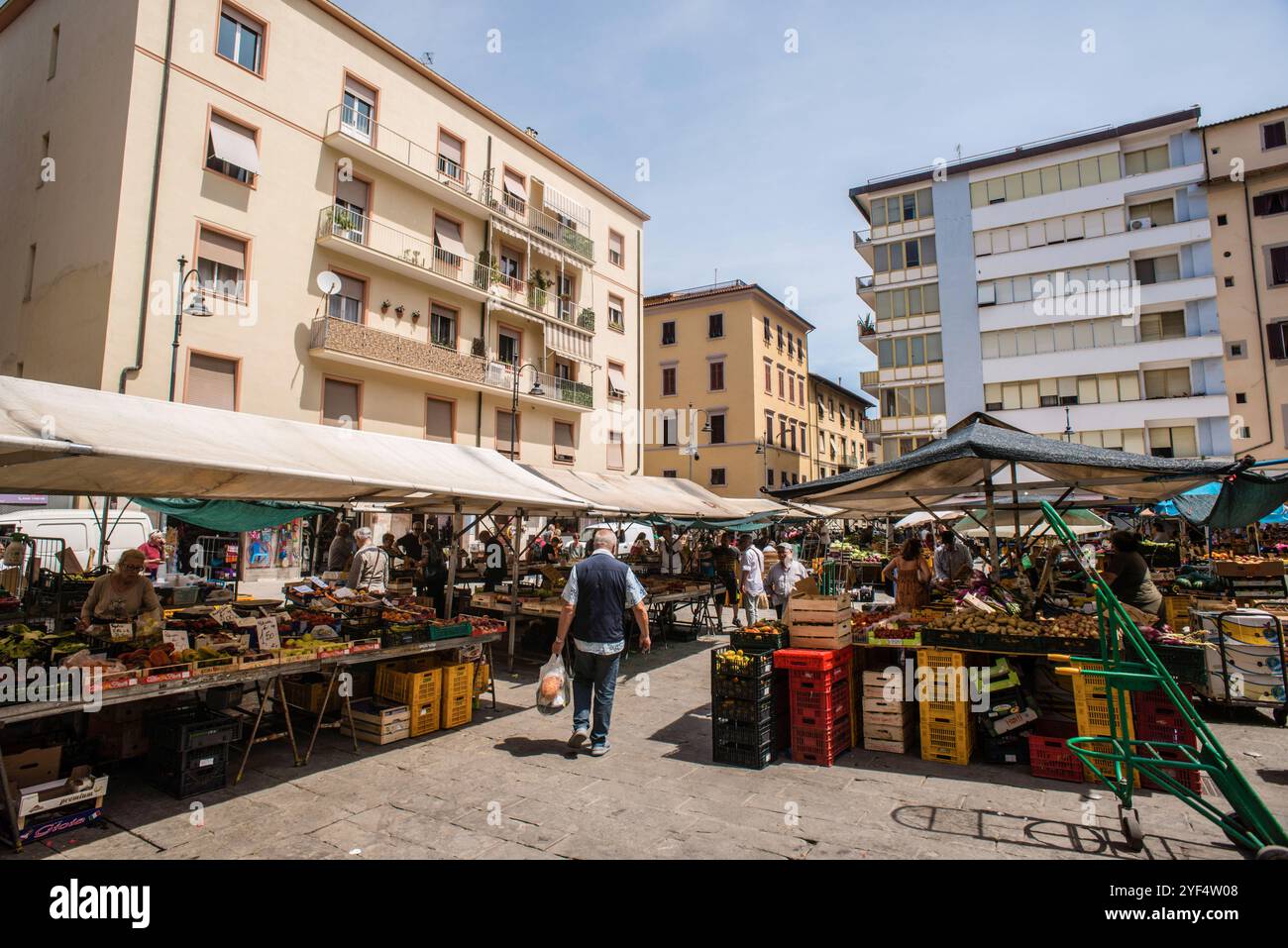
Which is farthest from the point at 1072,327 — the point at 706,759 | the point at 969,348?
the point at 706,759

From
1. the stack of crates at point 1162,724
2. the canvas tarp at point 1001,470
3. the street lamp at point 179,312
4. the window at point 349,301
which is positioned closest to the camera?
the stack of crates at point 1162,724

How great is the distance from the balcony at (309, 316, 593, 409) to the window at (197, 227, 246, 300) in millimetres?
2313

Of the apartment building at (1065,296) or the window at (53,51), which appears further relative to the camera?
the apartment building at (1065,296)

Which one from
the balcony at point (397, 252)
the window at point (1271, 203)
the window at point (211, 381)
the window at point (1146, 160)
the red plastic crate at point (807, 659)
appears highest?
the window at point (1146, 160)

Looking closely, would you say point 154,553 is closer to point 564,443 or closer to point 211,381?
point 211,381

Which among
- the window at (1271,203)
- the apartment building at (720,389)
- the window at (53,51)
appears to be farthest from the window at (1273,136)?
the window at (53,51)

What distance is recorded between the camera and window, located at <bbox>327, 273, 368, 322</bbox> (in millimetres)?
21531

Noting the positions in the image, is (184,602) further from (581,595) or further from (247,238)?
(247,238)

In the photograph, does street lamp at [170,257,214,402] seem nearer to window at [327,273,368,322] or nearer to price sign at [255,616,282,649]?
window at [327,273,368,322]

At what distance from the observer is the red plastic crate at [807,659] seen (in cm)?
612

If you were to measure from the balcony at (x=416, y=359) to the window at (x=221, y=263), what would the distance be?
7.59 feet

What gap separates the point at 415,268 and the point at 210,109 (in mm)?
6890

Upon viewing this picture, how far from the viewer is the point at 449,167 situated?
2525 cm

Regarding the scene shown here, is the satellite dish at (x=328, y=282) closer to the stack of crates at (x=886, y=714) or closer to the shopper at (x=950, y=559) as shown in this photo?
the shopper at (x=950, y=559)
